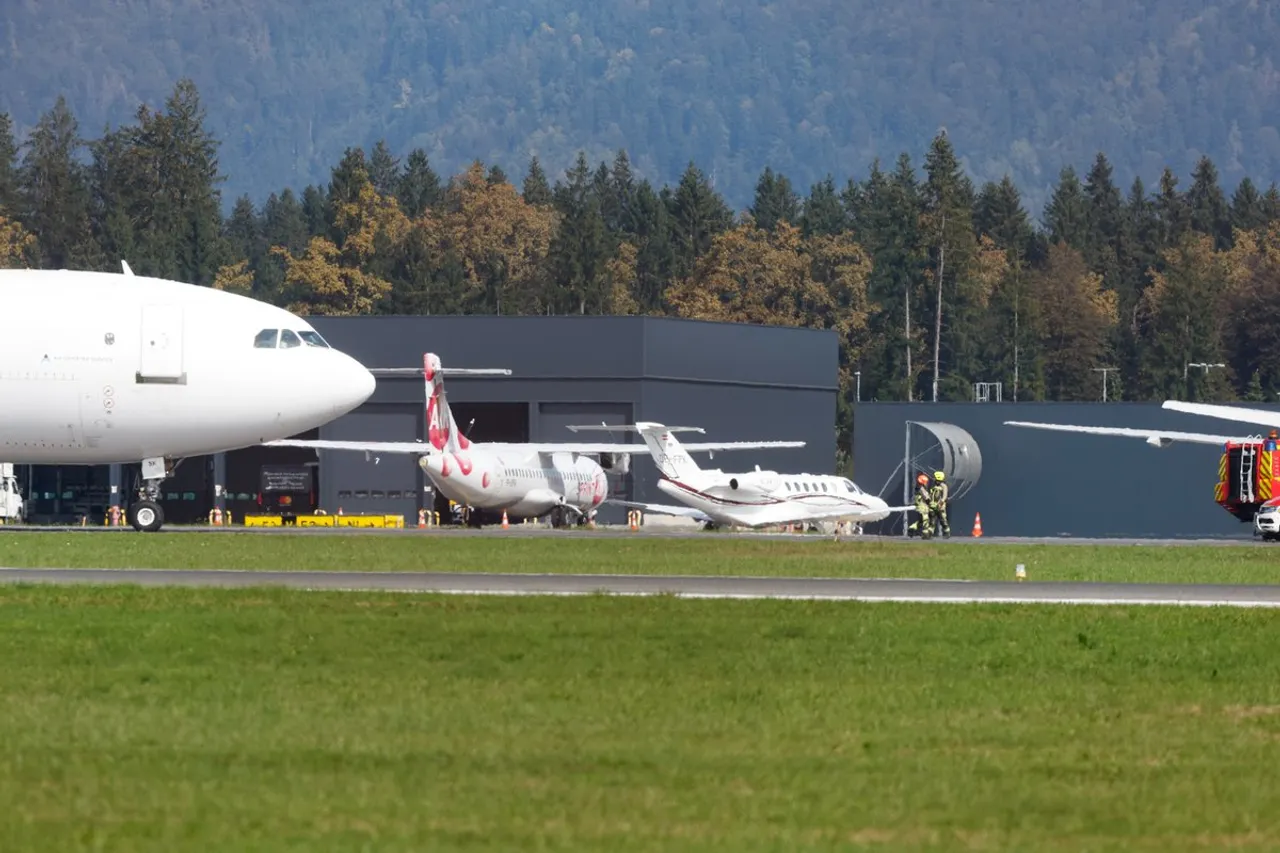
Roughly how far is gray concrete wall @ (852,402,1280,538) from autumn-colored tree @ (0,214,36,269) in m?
94.1

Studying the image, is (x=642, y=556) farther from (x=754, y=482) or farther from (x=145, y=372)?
(x=754, y=482)

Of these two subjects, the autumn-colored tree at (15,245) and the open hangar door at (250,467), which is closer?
the open hangar door at (250,467)

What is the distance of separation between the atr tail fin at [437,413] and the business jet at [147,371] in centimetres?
1977

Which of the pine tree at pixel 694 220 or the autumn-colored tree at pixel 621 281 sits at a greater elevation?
the pine tree at pixel 694 220

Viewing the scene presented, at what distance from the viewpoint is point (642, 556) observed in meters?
46.5

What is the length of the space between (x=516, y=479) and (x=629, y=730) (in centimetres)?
6201

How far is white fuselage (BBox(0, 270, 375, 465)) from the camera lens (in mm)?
49719

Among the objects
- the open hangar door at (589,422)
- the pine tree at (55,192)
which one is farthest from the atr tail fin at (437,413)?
the pine tree at (55,192)

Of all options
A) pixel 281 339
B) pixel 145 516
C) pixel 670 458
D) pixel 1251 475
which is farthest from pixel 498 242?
pixel 281 339

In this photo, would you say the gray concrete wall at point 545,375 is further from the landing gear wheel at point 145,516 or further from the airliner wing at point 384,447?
the landing gear wheel at point 145,516

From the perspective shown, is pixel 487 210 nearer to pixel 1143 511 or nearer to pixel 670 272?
pixel 670 272

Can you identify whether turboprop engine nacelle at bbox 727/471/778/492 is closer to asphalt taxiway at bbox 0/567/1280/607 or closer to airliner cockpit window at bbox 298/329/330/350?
airliner cockpit window at bbox 298/329/330/350

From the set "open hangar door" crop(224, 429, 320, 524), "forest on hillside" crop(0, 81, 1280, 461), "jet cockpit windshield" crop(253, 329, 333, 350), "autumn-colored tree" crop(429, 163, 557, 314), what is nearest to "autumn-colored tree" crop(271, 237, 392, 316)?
"forest on hillside" crop(0, 81, 1280, 461)

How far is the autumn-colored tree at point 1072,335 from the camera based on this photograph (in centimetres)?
18450
